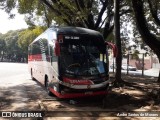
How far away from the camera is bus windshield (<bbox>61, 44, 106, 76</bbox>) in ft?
39.8

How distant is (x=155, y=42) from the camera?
16.1 m

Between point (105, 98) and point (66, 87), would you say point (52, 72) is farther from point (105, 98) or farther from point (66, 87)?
point (105, 98)

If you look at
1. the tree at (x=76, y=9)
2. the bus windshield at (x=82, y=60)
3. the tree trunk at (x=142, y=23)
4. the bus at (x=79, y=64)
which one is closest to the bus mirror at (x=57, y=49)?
the bus at (x=79, y=64)

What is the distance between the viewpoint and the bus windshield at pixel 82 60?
39.8ft

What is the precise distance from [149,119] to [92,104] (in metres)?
3.60

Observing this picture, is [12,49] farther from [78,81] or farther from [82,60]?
[78,81]

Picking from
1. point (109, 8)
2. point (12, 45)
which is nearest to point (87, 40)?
point (109, 8)

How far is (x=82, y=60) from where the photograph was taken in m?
12.3

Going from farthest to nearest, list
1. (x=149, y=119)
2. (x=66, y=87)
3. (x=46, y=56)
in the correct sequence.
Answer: (x=46, y=56) → (x=66, y=87) → (x=149, y=119)

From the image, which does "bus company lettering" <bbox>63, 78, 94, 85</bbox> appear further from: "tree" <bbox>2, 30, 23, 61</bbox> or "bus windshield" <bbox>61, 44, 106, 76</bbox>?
"tree" <bbox>2, 30, 23, 61</bbox>

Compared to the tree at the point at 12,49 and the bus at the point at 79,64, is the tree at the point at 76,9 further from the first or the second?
the tree at the point at 12,49

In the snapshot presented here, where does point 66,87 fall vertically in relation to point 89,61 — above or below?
below

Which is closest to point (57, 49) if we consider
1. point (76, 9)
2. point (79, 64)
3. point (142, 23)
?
point (79, 64)

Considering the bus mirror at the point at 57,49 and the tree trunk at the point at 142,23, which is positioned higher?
the tree trunk at the point at 142,23
